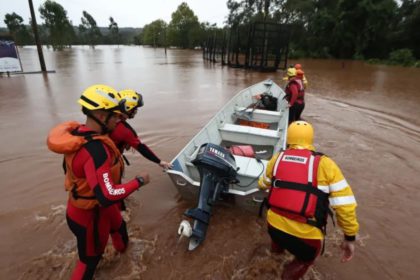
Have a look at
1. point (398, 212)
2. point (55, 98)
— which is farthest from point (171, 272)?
point (55, 98)

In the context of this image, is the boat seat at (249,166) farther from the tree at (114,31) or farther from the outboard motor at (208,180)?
the tree at (114,31)

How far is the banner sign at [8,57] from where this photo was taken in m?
15.3

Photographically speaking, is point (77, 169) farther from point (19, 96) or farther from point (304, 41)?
point (304, 41)

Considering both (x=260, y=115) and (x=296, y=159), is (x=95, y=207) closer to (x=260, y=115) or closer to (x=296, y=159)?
(x=296, y=159)

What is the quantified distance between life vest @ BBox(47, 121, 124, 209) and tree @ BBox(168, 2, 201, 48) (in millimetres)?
63214

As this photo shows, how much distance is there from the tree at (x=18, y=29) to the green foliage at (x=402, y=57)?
65862mm

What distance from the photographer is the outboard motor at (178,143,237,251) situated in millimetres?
2936

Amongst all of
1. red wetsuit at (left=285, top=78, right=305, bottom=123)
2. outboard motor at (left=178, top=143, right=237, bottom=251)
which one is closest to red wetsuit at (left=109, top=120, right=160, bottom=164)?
outboard motor at (left=178, top=143, right=237, bottom=251)

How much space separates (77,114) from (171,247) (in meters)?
7.24

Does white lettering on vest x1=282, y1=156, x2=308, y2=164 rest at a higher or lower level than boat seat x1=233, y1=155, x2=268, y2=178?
higher

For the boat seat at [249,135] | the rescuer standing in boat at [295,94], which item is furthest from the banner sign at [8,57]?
the rescuer standing in boat at [295,94]

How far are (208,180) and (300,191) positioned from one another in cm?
126

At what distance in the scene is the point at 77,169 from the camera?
190 centimetres

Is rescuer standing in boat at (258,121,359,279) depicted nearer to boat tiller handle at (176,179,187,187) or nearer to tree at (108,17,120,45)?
boat tiller handle at (176,179,187,187)
